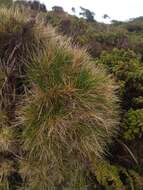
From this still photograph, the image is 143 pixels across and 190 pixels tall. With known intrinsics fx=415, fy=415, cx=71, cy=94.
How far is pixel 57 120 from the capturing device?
231 inches

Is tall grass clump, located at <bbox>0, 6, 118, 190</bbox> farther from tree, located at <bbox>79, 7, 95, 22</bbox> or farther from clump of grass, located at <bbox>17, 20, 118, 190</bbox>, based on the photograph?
tree, located at <bbox>79, 7, 95, 22</bbox>

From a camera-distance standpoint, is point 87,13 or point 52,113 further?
point 87,13

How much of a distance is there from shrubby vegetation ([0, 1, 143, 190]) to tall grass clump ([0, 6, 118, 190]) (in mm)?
14

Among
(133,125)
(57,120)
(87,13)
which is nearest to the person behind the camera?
(57,120)

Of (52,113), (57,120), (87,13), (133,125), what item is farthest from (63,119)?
(87,13)

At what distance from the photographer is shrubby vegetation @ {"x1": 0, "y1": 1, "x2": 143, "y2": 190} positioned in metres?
6.00

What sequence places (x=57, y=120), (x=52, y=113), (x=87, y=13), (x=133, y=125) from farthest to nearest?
1. (x=87, y=13)
2. (x=133, y=125)
3. (x=52, y=113)
4. (x=57, y=120)

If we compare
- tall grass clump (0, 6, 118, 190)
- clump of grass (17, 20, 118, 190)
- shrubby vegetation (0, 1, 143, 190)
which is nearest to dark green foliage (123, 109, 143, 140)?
shrubby vegetation (0, 1, 143, 190)

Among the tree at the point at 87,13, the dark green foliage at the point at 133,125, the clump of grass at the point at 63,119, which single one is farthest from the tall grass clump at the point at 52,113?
the tree at the point at 87,13

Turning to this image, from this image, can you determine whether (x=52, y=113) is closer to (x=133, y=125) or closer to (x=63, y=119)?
(x=63, y=119)

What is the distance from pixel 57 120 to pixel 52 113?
19 centimetres

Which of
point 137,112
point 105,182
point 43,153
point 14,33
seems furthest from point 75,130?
point 14,33

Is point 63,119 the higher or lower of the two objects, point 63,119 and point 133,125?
the higher

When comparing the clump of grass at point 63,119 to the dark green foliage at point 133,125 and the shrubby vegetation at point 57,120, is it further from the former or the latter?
the dark green foliage at point 133,125
